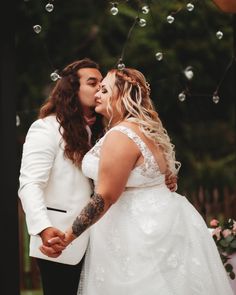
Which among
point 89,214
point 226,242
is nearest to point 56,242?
point 89,214

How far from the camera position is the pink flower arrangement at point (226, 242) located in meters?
4.54

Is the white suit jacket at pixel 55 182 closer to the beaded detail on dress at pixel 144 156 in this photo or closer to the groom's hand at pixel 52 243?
the groom's hand at pixel 52 243

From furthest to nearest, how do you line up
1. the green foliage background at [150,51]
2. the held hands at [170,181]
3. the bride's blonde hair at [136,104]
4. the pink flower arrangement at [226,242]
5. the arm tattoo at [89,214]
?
the green foliage background at [150,51], the pink flower arrangement at [226,242], the held hands at [170,181], the bride's blonde hair at [136,104], the arm tattoo at [89,214]

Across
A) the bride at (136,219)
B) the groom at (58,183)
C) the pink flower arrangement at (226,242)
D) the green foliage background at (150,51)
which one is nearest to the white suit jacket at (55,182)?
A: the groom at (58,183)

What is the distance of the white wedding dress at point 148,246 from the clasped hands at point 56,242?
0.29 metres

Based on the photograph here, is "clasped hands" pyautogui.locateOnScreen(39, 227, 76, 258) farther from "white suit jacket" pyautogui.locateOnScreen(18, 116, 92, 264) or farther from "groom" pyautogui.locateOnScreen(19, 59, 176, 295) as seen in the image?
"white suit jacket" pyautogui.locateOnScreen(18, 116, 92, 264)

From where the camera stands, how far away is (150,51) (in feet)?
33.7

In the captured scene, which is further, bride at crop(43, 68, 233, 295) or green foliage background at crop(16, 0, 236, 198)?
green foliage background at crop(16, 0, 236, 198)

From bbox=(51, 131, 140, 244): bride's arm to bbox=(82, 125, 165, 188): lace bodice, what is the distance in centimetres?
8

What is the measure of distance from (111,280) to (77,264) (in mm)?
470

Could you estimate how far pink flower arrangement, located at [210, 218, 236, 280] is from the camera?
454 cm

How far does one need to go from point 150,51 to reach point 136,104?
6542 millimetres

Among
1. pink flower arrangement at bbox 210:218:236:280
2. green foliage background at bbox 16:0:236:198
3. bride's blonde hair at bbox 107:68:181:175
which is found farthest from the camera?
green foliage background at bbox 16:0:236:198

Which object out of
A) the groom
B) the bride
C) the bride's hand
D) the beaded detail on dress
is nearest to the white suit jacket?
the groom
